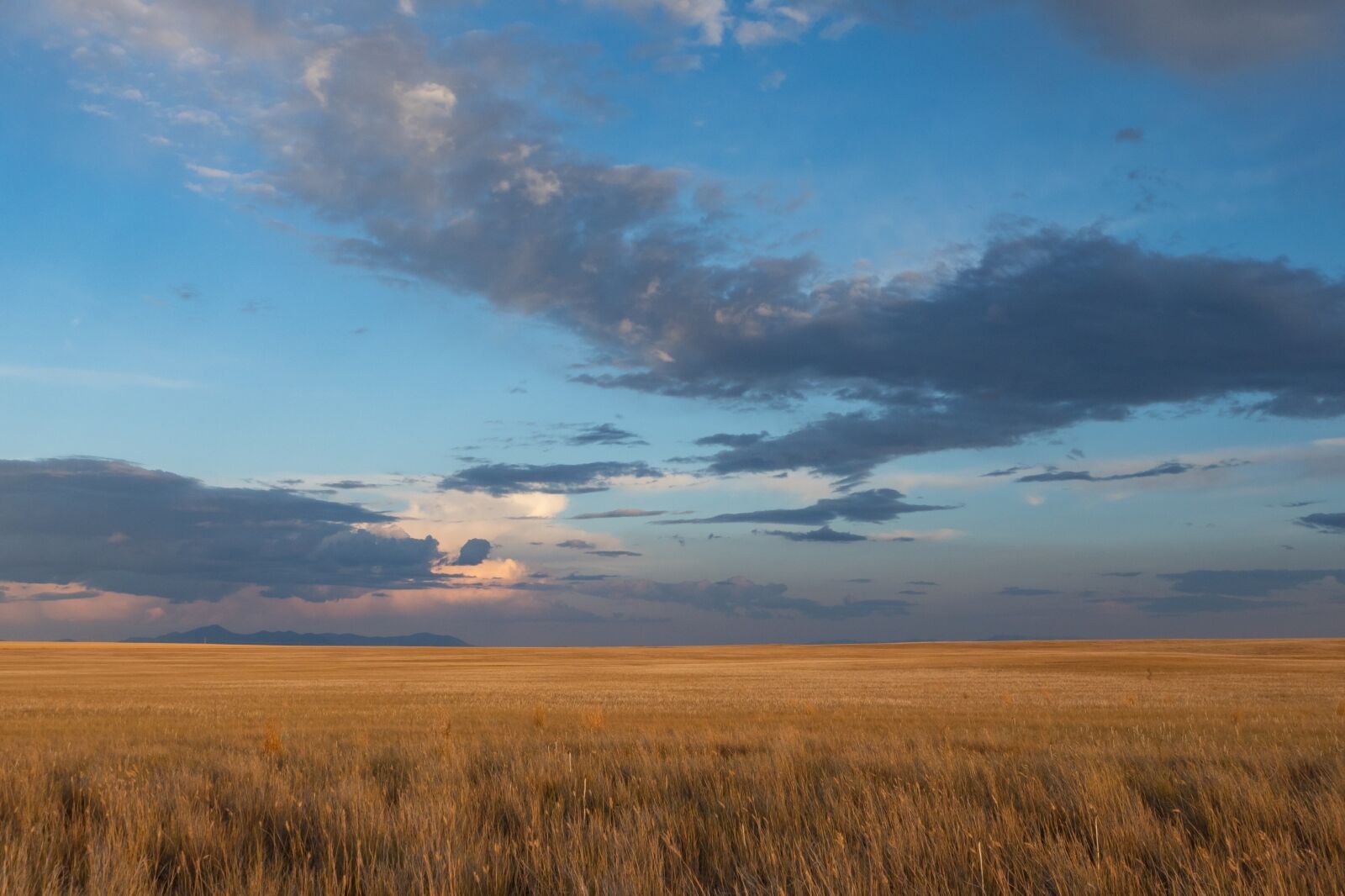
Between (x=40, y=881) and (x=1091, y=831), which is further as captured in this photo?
(x=1091, y=831)

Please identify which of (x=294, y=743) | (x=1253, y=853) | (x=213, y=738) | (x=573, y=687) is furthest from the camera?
(x=573, y=687)

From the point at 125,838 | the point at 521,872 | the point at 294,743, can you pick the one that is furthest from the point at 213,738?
the point at 521,872

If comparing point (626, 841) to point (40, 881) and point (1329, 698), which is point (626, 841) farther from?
point (1329, 698)

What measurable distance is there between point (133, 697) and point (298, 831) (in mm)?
35549

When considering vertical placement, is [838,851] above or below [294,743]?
above

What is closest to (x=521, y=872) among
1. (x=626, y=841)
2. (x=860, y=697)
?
(x=626, y=841)

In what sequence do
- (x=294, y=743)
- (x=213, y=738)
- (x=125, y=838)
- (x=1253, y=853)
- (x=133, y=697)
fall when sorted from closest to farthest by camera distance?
(x=1253, y=853) < (x=125, y=838) < (x=294, y=743) < (x=213, y=738) < (x=133, y=697)

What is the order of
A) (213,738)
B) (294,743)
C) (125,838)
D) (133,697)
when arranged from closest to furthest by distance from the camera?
(125,838), (294,743), (213,738), (133,697)

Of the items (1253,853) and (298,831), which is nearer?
(1253,853)

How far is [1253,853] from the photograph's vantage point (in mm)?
6078

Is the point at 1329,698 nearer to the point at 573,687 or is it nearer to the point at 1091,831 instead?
the point at 573,687

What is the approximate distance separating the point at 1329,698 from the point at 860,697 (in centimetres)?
1636

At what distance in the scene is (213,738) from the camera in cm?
1917

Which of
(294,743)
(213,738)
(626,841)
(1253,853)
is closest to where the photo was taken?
(1253,853)
